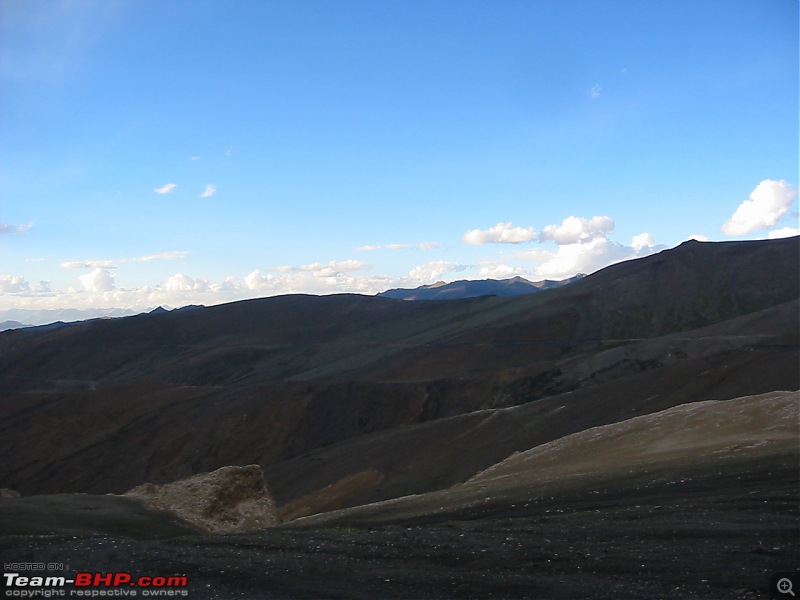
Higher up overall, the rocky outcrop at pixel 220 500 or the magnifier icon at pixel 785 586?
the magnifier icon at pixel 785 586

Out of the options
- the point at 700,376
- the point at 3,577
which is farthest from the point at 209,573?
the point at 700,376

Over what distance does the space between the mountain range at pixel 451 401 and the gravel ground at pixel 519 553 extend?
168 millimetres

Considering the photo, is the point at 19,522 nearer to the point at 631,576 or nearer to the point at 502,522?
the point at 502,522

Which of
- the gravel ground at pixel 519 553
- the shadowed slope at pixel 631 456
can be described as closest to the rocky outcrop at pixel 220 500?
the shadowed slope at pixel 631 456

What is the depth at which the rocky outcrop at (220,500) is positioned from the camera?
22984 mm

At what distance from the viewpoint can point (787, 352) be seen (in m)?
38.8

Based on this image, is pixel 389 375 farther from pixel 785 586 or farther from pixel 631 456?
pixel 785 586

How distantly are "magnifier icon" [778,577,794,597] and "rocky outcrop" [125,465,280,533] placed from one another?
668 inches

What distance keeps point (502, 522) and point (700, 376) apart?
86.3ft

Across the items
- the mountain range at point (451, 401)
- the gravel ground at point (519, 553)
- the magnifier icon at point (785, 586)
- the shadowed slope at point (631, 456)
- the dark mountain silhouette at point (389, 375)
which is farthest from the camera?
the dark mountain silhouette at point (389, 375)

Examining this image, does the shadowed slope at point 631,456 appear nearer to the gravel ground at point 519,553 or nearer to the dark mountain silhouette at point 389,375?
the gravel ground at point 519,553

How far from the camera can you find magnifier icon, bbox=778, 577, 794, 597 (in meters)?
8.43

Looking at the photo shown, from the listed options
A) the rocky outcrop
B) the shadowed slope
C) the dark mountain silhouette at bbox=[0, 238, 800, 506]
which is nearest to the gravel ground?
the shadowed slope

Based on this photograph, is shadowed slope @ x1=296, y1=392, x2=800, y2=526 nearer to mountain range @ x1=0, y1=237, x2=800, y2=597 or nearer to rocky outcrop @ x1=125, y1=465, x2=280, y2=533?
mountain range @ x1=0, y1=237, x2=800, y2=597
